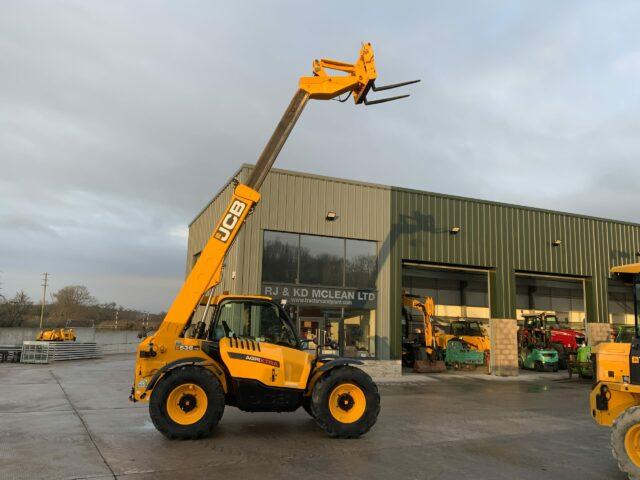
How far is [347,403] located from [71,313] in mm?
69394

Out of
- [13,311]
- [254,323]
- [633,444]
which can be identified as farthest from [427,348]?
[13,311]

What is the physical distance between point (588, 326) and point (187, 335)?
768 inches

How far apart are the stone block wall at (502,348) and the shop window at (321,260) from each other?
7031mm

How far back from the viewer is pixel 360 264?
61.6 feet

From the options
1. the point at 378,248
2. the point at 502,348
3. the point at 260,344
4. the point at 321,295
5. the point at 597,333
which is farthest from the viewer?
the point at 597,333

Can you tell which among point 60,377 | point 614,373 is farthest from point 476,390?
point 60,377

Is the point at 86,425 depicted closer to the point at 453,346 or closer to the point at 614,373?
the point at 614,373

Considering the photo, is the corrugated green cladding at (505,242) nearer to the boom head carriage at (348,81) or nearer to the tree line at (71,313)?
the boom head carriage at (348,81)

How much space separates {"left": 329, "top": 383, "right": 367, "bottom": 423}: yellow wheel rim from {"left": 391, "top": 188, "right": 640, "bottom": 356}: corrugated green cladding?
10.7m

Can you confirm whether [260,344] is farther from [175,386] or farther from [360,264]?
[360,264]

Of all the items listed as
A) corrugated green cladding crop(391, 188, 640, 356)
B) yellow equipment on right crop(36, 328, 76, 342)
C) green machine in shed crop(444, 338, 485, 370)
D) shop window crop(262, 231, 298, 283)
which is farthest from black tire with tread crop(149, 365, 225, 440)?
yellow equipment on right crop(36, 328, 76, 342)

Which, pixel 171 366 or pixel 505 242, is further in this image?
pixel 505 242

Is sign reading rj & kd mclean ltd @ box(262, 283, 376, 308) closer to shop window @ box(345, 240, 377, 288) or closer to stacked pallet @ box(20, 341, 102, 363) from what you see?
shop window @ box(345, 240, 377, 288)

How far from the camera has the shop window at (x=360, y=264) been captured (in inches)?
731
